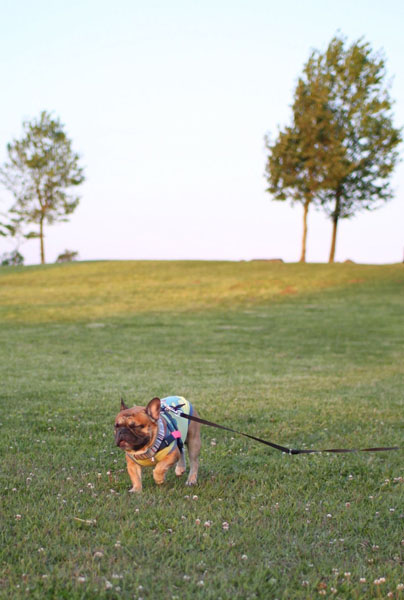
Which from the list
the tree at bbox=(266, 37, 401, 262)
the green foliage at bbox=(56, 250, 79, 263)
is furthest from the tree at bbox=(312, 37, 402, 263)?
the green foliage at bbox=(56, 250, 79, 263)

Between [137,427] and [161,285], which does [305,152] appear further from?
[137,427]

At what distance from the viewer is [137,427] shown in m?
4.61

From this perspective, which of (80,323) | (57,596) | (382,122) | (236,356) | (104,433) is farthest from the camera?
(382,122)

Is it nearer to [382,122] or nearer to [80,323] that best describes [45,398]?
[80,323]

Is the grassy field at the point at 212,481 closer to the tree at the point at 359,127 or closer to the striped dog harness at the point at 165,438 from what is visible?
the striped dog harness at the point at 165,438

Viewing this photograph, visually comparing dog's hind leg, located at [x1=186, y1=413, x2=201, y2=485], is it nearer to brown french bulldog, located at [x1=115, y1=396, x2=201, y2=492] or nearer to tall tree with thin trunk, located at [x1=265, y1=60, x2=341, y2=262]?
brown french bulldog, located at [x1=115, y1=396, x2=201, y2=492]

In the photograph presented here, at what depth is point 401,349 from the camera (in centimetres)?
2091

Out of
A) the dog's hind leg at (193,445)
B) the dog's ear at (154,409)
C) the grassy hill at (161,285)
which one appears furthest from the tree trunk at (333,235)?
the dog's ear at (154,409)

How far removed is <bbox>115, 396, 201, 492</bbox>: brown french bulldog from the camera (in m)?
4.59

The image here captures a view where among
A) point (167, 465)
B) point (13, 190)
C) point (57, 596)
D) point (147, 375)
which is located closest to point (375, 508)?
point (167, 465)

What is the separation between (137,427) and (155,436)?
22cm

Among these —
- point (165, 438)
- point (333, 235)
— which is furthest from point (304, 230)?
point (165, 438)

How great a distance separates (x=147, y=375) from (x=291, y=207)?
143 feet

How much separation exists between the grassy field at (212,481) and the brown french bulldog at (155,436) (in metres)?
0.29
